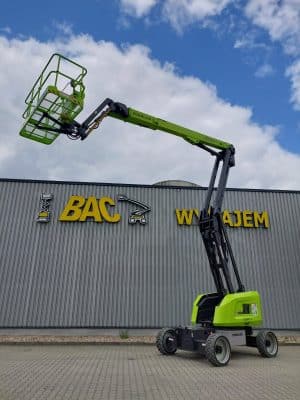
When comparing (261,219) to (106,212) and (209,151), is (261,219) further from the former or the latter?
(106,212)

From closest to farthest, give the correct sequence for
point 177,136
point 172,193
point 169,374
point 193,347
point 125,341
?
point 169,374
point 193,347
point 177,136
point 125,341
point 172,193

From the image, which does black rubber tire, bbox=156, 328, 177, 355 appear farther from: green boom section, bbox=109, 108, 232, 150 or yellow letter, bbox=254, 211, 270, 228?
yellow letter, bbox=254, 211, 270, 228

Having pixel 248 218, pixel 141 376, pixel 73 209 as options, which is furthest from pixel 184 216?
pixel 141 376

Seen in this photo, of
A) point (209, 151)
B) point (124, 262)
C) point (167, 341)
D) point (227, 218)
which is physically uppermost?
point (209, 151)

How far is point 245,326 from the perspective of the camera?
12.1m

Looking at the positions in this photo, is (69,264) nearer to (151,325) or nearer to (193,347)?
(151,325)

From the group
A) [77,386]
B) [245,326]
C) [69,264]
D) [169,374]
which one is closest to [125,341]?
[69,264]

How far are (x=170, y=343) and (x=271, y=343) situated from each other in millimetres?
3530

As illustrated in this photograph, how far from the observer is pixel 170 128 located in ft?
42.7

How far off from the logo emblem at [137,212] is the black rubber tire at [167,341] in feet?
24.5

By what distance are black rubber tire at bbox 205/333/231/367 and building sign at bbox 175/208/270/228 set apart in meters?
8.68

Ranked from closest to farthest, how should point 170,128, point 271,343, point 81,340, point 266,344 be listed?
point 266,344, point 271,343, point 170,128, point 81,340

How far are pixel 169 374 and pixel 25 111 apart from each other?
26.4 ft

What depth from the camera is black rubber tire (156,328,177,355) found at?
1193 cm
